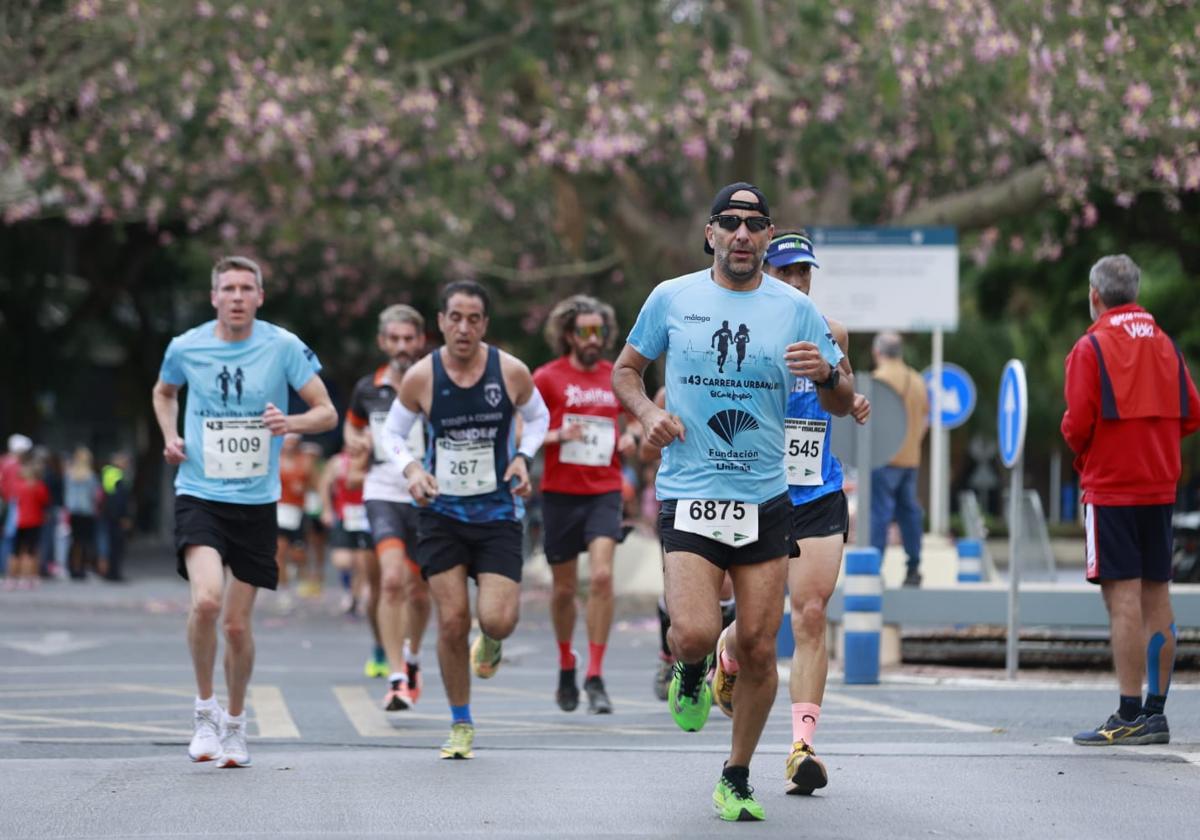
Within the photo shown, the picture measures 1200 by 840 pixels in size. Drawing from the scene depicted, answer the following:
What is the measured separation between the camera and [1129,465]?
9.69 metres

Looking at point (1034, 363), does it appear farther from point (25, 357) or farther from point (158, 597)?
point (158, 597)

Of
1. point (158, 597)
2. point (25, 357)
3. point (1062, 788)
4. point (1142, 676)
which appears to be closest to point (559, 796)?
point (1062, 788)

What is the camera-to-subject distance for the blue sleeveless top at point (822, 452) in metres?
8.70

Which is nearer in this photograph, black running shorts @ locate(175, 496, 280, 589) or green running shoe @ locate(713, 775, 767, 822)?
green running shoe @ locate(713, 775, 767, 822)

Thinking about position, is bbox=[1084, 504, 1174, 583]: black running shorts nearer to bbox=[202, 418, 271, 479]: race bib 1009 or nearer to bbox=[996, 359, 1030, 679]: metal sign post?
bbox=[996, 359, 1030, 679]: metal sign post

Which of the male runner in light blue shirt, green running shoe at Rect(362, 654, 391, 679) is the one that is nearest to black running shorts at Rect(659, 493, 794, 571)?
the male runner in light blue shirt

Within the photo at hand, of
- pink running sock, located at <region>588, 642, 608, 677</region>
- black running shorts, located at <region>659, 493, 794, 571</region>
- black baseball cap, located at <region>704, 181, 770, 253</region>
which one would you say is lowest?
pink running sock, located at <region>588, 642, 608, 677</region>

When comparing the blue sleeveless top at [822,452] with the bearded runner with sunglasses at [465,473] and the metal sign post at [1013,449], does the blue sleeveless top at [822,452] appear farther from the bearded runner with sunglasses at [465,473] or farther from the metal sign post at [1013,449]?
the metal sign post at [1013,449]

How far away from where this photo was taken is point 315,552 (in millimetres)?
27719

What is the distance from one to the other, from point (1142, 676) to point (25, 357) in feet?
115

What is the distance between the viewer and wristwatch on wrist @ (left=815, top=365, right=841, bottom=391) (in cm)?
744

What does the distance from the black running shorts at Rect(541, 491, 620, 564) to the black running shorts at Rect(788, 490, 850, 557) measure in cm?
336

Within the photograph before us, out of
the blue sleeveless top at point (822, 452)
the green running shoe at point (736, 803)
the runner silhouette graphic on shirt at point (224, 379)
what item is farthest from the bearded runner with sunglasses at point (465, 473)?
the green running shoe at point (736, 803)

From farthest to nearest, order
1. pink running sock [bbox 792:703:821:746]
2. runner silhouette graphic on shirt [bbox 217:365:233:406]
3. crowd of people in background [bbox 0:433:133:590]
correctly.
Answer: crowd of people in background [bbox 0:433:133:590]
runner silhouette graphic on shirt [bbox 217:365:233:406]
pink running sock [bbox 792:703:821:746]
